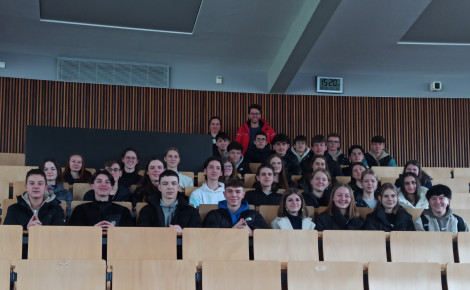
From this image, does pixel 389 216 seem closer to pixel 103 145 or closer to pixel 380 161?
pixel 380 161

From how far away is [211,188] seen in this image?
16.9ft

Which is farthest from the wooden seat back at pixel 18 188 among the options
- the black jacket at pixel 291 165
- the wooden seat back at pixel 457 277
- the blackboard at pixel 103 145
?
the wooden seat back at pixel 457 277

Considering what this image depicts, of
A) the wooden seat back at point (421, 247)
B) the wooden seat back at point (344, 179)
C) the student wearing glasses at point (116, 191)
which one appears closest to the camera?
the wooden seat back at point (421, 247)

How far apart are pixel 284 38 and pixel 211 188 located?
2820 millimetres

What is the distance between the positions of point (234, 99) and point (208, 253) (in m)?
4.83

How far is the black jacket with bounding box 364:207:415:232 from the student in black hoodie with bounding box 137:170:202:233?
1.28 m

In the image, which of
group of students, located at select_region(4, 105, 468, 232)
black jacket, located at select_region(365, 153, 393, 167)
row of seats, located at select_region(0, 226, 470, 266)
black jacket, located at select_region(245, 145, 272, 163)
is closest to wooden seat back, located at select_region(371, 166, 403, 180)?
group of students, located at select_region(4, 105, 468, 232)

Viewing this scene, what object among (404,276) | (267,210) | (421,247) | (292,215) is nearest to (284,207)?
(292,215)

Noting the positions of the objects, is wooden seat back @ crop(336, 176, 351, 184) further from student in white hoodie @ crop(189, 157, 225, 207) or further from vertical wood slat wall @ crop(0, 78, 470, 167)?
vertical wood slat wall @ crop(0, 78, 470, 167)

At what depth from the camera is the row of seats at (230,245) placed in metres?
3.68

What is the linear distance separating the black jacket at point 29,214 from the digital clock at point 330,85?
5016mm

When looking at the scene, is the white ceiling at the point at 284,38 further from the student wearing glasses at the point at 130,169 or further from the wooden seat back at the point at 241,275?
the wooden seat back at the point at 241,275

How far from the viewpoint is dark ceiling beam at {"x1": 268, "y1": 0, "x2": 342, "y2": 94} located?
596 cm

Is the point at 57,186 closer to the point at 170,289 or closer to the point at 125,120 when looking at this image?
the point at 170,289
